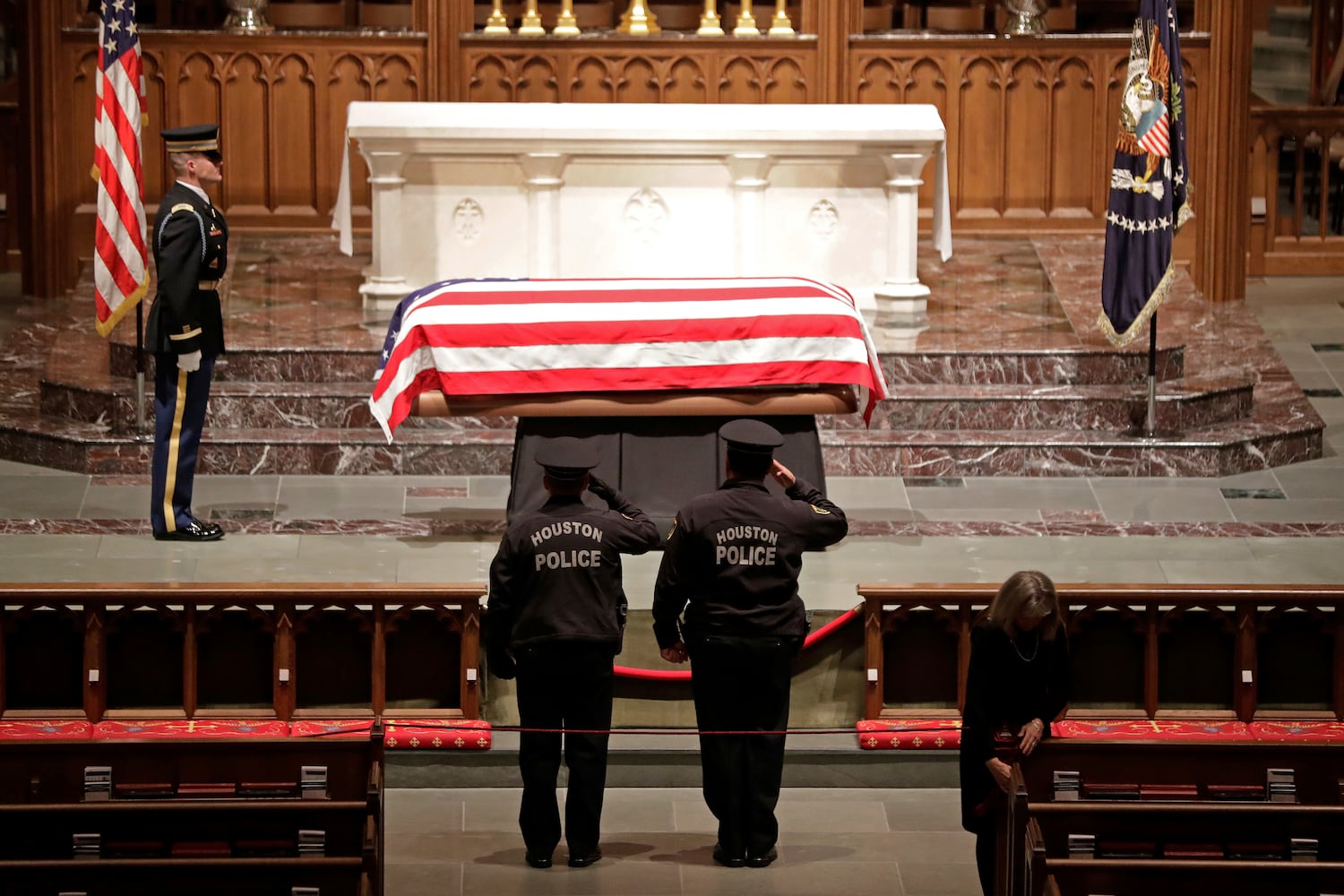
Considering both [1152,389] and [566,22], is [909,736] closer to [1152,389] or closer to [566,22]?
[1152,389]

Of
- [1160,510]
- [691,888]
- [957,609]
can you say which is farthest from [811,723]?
[1160,510]

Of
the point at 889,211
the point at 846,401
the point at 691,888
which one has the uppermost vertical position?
the point at 889,211

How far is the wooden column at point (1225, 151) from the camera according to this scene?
13039 millimetres

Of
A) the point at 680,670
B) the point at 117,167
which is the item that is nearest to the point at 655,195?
the point at 117,167

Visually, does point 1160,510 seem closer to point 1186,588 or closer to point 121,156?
point 1186,588

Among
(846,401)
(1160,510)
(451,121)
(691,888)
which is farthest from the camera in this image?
(451,121)

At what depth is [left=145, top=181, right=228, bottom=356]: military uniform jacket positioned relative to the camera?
30.4ft

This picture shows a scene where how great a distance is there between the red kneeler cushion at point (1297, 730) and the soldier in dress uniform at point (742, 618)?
1.73 m

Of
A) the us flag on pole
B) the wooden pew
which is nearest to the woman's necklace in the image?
the wooden pew

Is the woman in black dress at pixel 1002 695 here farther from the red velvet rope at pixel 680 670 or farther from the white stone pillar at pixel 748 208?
the white stone pillar at pixel 748 208

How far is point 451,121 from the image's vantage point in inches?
435

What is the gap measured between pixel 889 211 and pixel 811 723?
165 inches

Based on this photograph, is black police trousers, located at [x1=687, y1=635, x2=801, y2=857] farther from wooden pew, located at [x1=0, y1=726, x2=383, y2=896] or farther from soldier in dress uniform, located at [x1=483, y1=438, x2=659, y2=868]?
wooden pew, located at [x1=0, y1=726, x2=383, y2=896]

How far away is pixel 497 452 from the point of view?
10453 millimetres
